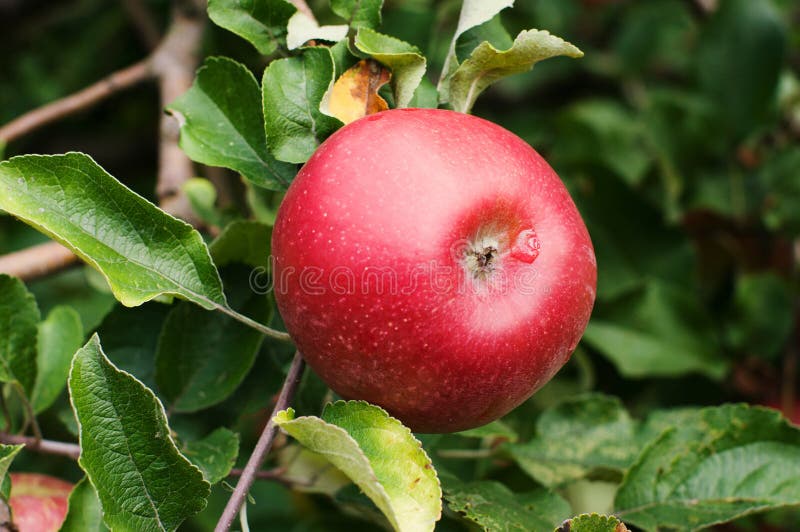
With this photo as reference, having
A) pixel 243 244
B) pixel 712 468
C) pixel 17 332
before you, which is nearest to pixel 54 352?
pixel 17 332

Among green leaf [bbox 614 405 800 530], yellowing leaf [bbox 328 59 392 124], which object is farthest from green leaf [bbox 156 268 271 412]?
green leaf [bbox 614 405 800 530]

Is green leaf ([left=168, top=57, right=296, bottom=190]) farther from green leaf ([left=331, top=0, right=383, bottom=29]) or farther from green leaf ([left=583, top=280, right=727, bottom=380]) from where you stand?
green leaf ([left=583, top=280, right=727, bottom=380])

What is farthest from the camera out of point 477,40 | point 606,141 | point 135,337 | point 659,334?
point 606,141

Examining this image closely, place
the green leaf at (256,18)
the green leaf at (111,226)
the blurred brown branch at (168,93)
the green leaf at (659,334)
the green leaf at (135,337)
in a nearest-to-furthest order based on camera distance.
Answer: the green leaf at (111,226) < the green leaf at (256,18) < the green leaf at (135,337) < the blurred brown branch at (168,93) < the green leaf at (659,334)

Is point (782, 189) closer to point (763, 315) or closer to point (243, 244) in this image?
point (763, 315)

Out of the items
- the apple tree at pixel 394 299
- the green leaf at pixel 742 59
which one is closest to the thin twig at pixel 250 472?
the apple tree at pixel 394 299

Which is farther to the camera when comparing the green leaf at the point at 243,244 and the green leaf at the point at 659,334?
the green leaf at the point at 659,334

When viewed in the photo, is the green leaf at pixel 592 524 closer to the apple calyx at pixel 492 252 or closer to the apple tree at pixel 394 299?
the apple tree at pixel 394 299
